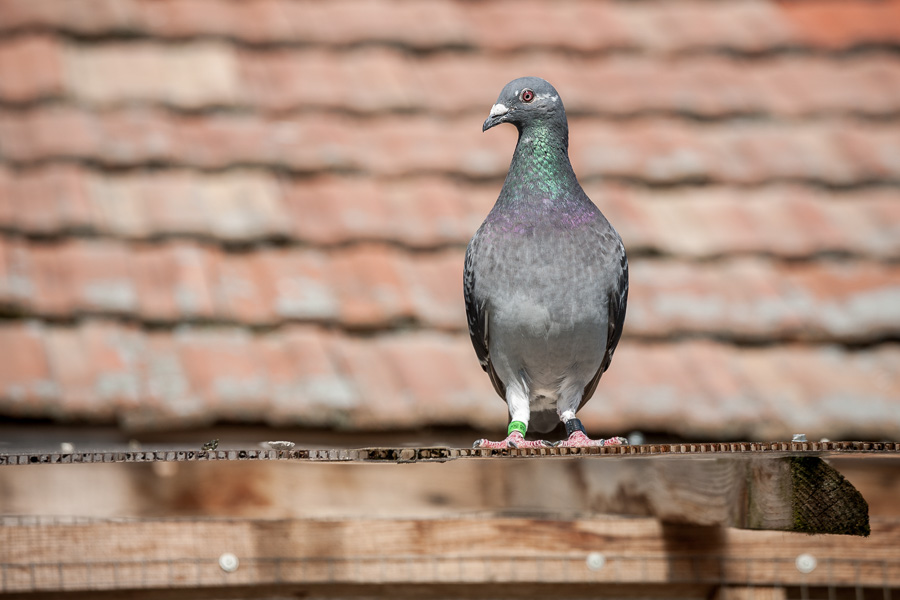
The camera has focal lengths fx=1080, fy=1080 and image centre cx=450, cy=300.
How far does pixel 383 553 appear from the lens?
2205 mm

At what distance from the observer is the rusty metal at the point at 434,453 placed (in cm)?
171

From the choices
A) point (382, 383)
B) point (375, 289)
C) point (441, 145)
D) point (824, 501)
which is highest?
point (441, 145)

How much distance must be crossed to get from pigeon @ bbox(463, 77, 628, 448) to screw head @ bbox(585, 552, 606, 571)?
0.34 m

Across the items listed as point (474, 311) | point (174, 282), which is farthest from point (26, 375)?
point (474, 311)

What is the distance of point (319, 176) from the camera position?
4488 millimetres

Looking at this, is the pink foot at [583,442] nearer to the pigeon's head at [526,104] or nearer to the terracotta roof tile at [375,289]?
the pigeon's head at [526,104]

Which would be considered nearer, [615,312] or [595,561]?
[615,312]

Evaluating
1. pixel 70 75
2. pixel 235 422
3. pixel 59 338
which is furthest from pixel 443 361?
pixel 70 75

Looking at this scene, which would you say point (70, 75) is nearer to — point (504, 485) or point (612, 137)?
point (612, 137)

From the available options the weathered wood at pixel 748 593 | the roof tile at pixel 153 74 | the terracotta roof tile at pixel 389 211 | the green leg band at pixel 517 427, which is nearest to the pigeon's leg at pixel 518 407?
the green leg band at pixel 517 427

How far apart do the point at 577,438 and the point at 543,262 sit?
0.33 meters

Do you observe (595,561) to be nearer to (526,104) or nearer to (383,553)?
(383,553)

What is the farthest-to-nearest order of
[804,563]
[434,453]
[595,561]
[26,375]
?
1. [26,375]
2. [804,563]
3. [595,561]
4. [434,453]

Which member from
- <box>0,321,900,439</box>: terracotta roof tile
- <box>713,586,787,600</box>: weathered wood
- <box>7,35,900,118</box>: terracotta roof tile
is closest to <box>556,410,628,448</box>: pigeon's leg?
<box>713,586,787,600</box>: weathered wood
